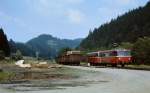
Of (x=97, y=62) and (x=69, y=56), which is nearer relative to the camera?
(x=97, y=62)

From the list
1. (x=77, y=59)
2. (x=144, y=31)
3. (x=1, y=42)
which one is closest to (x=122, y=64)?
(x=77, y=59)

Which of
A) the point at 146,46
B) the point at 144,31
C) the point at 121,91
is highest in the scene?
the point at 144,31

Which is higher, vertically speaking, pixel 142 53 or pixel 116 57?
pixel 142 53

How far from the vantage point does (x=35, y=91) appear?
68.0ft

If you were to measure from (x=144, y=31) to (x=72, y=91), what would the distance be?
6971 inches

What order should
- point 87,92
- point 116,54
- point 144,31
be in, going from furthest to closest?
point 144,31
point 116,54
point 87,92

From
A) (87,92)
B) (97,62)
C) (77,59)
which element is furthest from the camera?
(77,59)

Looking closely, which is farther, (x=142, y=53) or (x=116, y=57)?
(x=142, y=53)

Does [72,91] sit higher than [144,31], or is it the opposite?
[144,31]

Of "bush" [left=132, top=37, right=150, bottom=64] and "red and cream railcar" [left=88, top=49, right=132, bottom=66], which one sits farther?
"bush" [left=132, top=37, right=150, bottom=64]

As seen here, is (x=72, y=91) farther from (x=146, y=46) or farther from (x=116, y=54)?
(x=146, y=46)

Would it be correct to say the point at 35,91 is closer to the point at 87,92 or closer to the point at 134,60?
the point at 87,92

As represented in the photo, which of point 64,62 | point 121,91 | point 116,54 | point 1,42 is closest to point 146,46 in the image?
point 116,54

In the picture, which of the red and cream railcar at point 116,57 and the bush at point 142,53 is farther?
the bush at point 142,53
